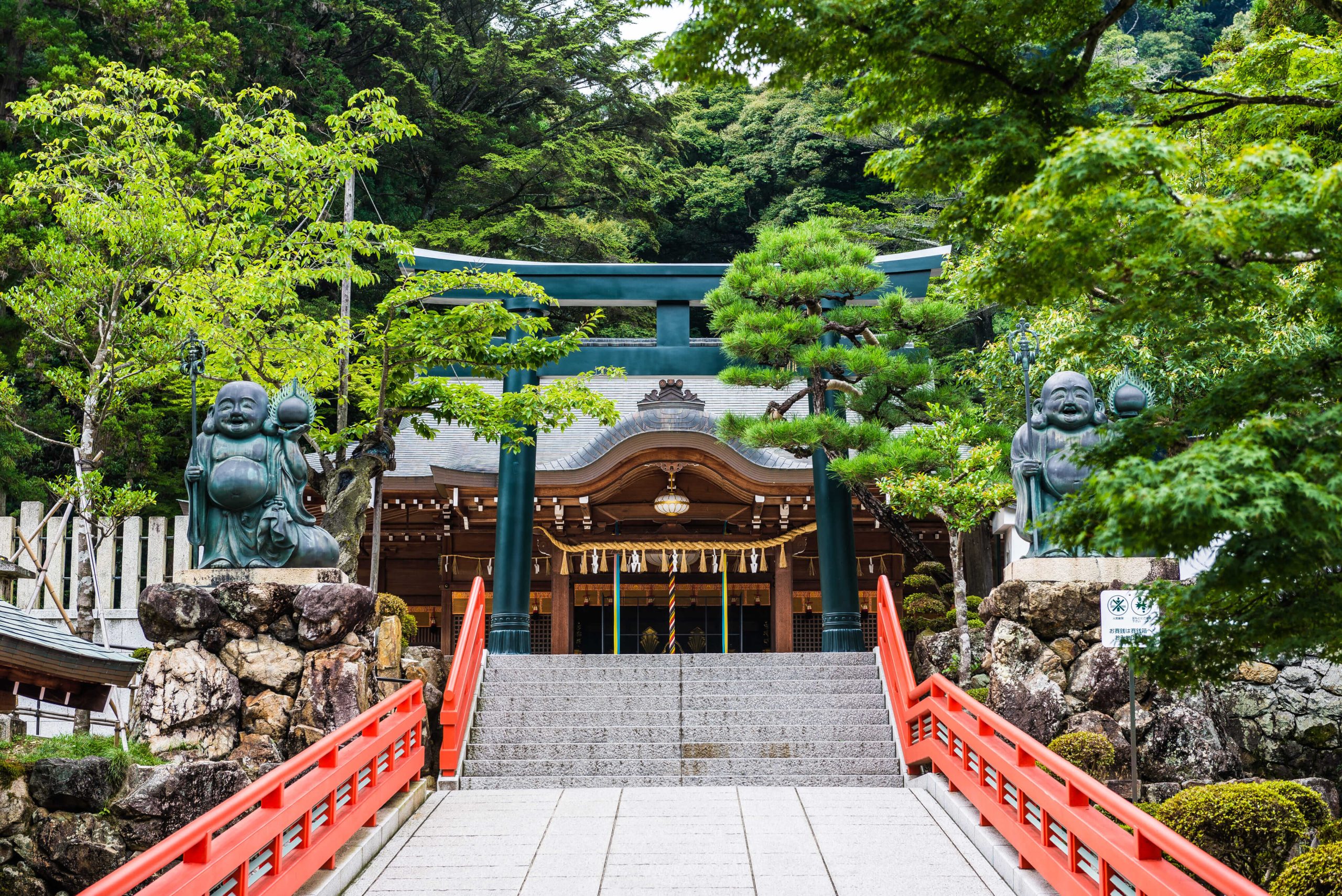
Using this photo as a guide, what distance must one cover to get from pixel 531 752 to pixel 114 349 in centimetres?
669

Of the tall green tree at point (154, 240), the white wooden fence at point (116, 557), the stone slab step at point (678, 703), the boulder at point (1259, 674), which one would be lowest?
the stone slab step at point (678, 703)

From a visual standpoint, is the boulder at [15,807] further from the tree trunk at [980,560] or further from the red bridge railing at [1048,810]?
the tree trunk at [980,560]

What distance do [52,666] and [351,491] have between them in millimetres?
5022

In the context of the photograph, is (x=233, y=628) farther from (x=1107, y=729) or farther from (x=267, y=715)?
(x=1107, y=729)

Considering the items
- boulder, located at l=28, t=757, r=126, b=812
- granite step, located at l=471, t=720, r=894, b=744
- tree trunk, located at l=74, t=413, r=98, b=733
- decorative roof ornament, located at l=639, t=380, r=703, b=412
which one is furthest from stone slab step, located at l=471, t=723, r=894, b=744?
decorative roof ornament, located at l=639, t=380, r=703, b=412

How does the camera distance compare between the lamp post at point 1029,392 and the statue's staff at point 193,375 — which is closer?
the statue's staff at point 193,375

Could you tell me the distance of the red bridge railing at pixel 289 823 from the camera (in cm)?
456

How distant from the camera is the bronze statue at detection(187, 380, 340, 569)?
9133mm

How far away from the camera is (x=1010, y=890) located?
613 centimetres

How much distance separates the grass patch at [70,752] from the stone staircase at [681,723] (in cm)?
250

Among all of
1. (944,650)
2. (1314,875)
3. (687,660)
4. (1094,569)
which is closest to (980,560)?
(944,650)

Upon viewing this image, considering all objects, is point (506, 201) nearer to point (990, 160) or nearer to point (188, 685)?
point (188, 685)

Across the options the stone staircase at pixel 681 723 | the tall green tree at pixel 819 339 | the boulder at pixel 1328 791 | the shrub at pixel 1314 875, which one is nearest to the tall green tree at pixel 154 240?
the tall green tree at pixel 819 339

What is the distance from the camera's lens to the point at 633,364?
15.7 meters
